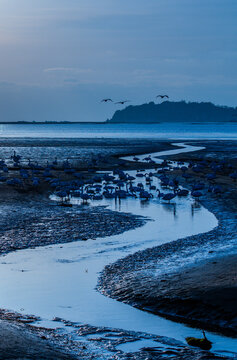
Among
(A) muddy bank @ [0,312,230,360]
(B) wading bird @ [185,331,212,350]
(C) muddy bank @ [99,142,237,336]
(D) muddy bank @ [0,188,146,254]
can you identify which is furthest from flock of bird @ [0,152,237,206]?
(B) wading bird @ [185,331,212,350]

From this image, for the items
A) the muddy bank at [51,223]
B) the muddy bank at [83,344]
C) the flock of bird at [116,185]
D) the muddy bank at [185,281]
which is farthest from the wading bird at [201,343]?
the flock of bird at [116,185]

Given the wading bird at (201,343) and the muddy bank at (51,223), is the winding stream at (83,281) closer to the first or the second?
the wading bird at (201,343)

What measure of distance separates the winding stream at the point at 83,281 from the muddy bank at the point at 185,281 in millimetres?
304

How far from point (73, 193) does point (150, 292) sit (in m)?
14.4

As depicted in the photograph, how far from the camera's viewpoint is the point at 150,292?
33.2ft

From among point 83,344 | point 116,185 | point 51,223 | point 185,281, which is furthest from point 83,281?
point 116,185

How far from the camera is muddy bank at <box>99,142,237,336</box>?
9016mm

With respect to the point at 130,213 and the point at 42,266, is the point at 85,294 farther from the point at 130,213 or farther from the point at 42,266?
the point at 130,213

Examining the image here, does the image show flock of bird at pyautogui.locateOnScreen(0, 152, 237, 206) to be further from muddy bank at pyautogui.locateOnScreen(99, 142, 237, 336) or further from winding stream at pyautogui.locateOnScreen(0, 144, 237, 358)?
muddy bank at pyautogui.locateOnScreen(99, 142, 237, 336)

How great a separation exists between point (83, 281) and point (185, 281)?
2.20 m

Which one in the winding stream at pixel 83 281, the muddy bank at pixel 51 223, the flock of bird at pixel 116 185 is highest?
the flock of bird at pixel 116 185

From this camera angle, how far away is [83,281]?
11195mm

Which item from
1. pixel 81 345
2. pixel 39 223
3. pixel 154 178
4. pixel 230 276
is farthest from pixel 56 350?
pixel 154 178

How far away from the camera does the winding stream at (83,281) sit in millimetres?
8773
